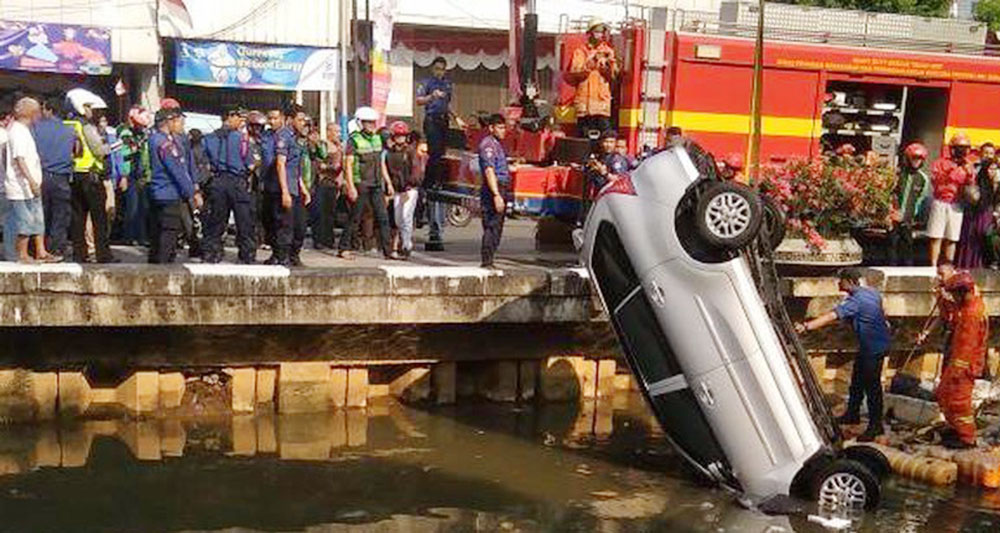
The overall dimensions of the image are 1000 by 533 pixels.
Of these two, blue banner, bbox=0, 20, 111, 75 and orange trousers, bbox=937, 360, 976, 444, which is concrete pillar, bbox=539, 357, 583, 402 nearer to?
orange trousers, bbox=937, 360, 976, 444

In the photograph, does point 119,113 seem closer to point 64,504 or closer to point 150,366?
point 150,366

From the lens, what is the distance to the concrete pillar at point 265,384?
9.62 metres

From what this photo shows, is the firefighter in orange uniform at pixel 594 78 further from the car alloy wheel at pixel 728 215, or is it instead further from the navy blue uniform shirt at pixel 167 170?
the car alloy wheel at pixel 728 215

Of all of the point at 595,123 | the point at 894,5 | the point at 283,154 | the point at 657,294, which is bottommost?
the point at 657,294

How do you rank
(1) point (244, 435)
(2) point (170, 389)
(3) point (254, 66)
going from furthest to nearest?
(3) point (254, 66), (2) point (170, 389), (1) point (244, 435)

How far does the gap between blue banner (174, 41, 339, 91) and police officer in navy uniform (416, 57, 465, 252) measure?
11369mm

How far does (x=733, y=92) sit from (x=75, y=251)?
256 inches

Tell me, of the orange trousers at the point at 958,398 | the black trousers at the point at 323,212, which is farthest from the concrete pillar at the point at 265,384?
the orange trousers at the point at 958,398

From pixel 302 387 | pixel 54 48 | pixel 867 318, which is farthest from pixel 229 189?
pixel 54 48

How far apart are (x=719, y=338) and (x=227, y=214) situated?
15.6 feet

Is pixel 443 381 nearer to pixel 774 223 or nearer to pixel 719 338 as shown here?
pixel 774 223

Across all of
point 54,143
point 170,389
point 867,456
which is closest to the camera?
point 867,456

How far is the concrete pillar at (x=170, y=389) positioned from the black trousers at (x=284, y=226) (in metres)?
1.49

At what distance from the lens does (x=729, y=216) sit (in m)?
7.40
